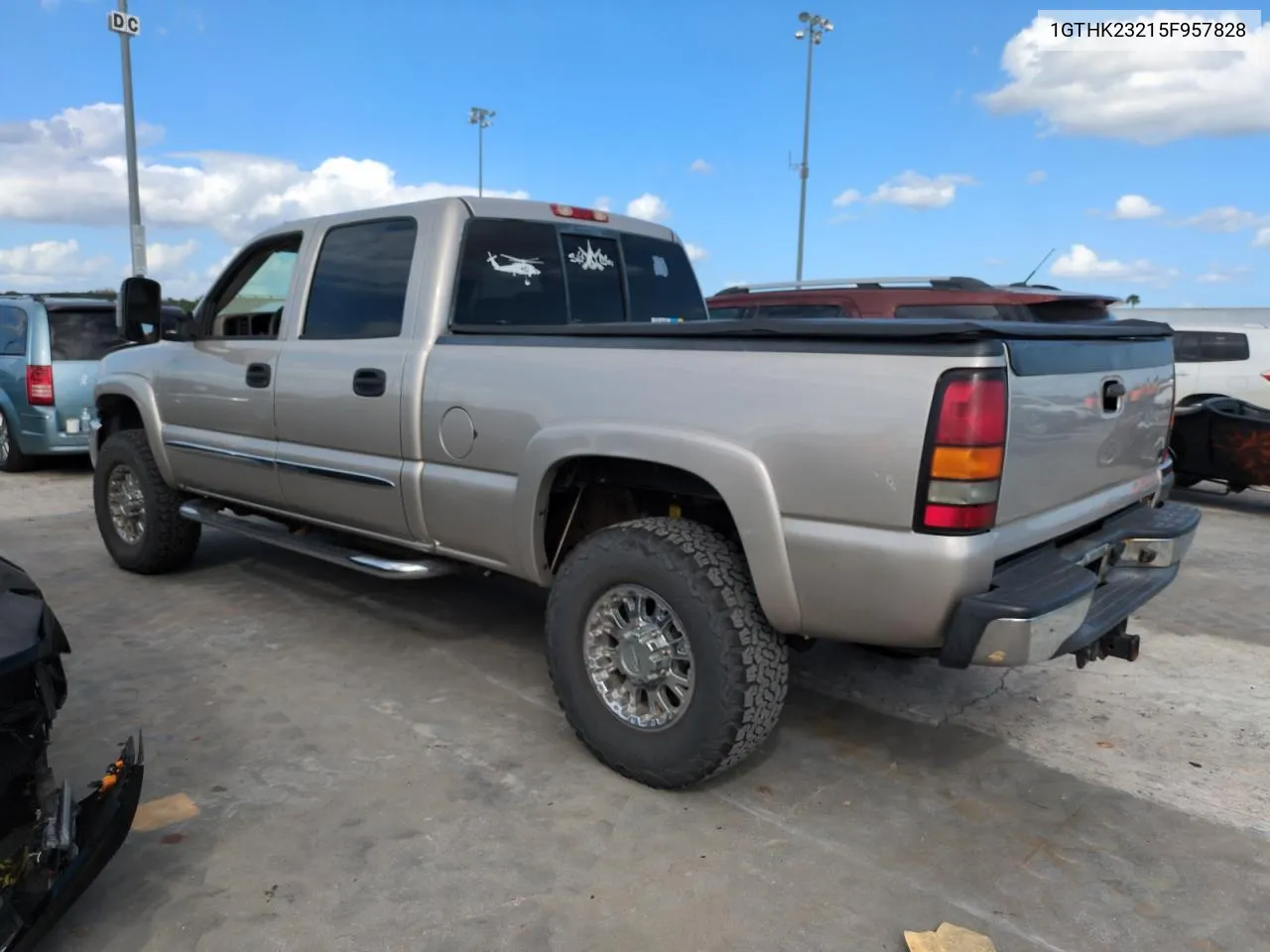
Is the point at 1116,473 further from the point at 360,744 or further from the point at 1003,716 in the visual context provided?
the point at 360,744

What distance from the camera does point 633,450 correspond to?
310cm

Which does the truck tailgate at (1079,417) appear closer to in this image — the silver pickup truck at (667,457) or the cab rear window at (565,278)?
the silver pickup truck at (667,457)

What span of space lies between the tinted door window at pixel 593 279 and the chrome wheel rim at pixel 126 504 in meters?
2.96

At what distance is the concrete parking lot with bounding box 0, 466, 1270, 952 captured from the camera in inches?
101

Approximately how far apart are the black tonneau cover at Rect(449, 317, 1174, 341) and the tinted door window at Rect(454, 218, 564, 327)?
0.44 meters

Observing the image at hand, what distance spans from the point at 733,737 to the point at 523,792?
0.75 meters

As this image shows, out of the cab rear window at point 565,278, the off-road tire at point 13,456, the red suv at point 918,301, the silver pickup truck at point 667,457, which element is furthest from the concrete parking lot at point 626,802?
the off-road tire at point 13,456

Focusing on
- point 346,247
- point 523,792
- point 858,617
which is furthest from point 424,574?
point 858,617

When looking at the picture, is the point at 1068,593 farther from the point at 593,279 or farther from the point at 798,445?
the point at 593,279

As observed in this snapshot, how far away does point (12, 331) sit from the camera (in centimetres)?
942

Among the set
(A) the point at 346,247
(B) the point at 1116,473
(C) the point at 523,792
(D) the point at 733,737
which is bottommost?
(C) the point at 523,792

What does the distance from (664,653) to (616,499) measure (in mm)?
784

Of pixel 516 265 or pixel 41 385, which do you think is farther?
pixel 41 385

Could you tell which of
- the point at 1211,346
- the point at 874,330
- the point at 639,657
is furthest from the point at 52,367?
the point at 1211,346
